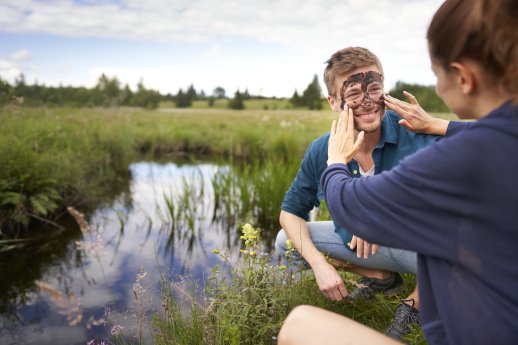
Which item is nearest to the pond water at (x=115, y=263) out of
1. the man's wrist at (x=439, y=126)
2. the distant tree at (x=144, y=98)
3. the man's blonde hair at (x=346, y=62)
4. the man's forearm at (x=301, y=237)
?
the man's forearm at (x=301, y=237)

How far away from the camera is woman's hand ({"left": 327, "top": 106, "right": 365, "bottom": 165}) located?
Result: 1.69m

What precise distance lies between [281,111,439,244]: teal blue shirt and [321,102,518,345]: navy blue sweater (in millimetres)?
1478

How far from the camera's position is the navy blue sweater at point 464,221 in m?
1.08

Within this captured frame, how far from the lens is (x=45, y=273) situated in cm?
452

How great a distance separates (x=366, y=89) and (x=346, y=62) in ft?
0.72

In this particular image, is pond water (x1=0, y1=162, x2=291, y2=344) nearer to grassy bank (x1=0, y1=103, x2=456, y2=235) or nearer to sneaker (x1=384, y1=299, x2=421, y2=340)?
grassy bank (x1=0, y1=103, x2=456, y2=235)

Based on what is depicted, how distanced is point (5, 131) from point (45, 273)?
2455mm

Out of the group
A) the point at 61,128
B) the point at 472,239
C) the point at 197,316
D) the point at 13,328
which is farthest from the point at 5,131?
the point at 472,239

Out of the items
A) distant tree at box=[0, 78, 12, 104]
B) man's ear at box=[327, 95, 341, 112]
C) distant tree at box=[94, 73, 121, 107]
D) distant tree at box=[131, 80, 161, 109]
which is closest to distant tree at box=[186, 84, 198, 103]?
distant tree at box=[131, 80, 161, 109]

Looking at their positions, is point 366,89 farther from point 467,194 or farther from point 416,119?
point 467,194

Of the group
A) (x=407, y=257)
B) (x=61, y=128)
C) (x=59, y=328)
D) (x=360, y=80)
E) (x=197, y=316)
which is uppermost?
(x=360, y=80)

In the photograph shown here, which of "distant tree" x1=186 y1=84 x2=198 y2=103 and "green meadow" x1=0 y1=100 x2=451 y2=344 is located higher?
"distant tree" x1=186 y1=84 x2=198 y2=103

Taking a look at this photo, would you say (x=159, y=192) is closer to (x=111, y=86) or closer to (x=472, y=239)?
(x=472, y=239)

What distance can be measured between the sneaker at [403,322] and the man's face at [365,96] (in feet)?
3.62
